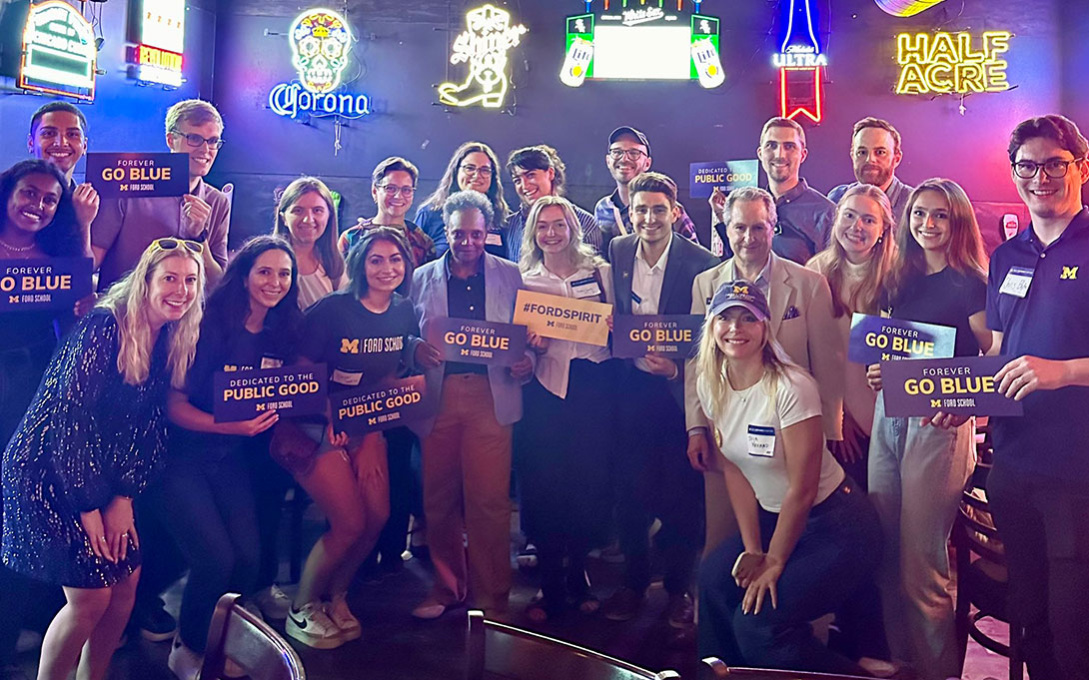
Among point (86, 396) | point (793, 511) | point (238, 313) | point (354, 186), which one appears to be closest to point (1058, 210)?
point (793, 511)

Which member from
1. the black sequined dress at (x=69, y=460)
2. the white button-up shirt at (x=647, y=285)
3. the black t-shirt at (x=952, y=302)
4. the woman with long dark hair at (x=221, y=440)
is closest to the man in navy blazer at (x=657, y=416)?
the white button-up shirt at (x=647, y=285)

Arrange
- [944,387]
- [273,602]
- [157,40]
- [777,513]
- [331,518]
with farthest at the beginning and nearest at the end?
1. [157,40]
2. [273,602]
3. [331,518]
4. [777,513]
5. [944,387]

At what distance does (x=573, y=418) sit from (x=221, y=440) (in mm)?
1343

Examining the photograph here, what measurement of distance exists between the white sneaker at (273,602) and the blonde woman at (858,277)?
7.50 ft

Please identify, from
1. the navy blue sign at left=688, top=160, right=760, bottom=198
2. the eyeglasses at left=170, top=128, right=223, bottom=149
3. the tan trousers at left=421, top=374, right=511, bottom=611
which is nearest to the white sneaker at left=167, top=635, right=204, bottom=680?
the tan trousers at left=421, top=374, right=511, bottom=611

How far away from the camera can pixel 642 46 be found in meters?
6.75

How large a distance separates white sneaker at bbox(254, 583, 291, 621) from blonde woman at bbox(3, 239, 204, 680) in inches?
27.2

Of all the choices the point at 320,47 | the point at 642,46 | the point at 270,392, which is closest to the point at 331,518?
→ the point at 270,392

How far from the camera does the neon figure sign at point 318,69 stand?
6.77 metres

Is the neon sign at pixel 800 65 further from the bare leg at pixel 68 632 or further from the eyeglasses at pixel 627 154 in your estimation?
the bare leg at pixel 68 632

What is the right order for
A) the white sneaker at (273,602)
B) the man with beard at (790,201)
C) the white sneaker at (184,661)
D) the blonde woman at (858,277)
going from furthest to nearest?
the man with beard at (790,201), the white sneaker at (273,602), the blonde woman at (858,277), the white sneaker at (184,661)

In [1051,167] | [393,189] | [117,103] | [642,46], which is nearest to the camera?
[1051,167]

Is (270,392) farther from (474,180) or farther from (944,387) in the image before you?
(944,387)

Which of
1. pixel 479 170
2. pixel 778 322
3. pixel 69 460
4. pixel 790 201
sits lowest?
pixel 69 460
